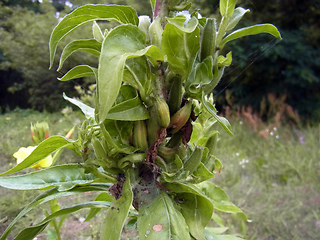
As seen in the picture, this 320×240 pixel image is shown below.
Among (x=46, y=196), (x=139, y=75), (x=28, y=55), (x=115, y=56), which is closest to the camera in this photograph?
(x=115, y=56)

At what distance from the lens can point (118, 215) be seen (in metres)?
0.56

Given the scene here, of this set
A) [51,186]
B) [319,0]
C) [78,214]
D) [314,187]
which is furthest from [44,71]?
[319,0]

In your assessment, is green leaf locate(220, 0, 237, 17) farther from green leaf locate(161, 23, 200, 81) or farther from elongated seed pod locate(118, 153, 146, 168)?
elongated seed pod locate(118, 153, 146, 168)

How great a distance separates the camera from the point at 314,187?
8.62 feet

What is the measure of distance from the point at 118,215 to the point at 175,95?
0.24m

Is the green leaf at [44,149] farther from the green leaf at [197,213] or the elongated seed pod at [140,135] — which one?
the green leaf at [197,213]

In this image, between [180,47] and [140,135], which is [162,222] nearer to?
[140,135]

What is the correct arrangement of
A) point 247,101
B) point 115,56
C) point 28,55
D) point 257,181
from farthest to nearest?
→ 1. point 247,101
2. point 257,181
3. point 28,55
4. point 115,56

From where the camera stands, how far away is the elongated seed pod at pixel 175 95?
1.94 feet

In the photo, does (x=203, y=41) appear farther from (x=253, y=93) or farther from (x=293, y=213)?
(x=253, y=93)

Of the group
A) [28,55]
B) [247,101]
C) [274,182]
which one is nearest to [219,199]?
[28,55]

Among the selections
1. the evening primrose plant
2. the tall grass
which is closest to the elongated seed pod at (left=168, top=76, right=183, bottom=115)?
the evening primrose plant

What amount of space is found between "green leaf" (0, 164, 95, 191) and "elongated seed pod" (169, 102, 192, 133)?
20cm

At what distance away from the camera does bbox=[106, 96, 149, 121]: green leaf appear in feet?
1.71
